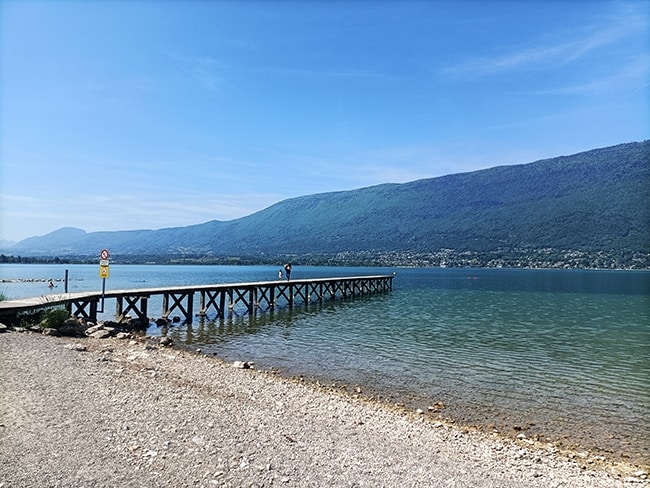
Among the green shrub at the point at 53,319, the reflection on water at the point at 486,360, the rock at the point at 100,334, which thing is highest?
the green shrub at the point at 53,319

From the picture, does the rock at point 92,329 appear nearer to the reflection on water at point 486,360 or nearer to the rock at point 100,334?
the rock at point 100,334

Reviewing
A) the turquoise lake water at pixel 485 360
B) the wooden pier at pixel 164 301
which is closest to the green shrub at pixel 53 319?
the wooden pier at pixel 164 301

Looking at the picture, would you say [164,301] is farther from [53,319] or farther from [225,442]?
[225,442]

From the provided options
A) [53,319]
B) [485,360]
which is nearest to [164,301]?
[53,319]

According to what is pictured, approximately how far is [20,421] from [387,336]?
19073 millimetres

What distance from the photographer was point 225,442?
802 centimetres

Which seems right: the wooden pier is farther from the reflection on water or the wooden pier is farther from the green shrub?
the reflection on water

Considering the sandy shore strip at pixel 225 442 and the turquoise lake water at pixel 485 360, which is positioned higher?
the sandy shore strip at pixel 225 442

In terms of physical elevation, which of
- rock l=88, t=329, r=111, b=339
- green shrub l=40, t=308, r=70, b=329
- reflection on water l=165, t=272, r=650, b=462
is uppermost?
green shrub l=40, t=308, r=70, b=329

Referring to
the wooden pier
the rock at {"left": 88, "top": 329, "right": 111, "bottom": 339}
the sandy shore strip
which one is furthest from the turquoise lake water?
the rock at {"left": 88, "top": 329, "right": 111, "bottom": 339}

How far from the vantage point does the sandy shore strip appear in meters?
6.84

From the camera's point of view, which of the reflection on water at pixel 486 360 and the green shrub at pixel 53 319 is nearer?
the reflection on water at pixel 486 360

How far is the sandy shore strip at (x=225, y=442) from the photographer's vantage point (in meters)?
6.84

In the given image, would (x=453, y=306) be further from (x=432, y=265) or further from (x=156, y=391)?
(x=432, y=265)
